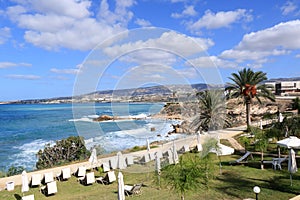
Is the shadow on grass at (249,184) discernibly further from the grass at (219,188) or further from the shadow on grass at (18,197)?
the shadow on grass at (18,197)

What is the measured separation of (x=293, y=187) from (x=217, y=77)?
5011 millimetres

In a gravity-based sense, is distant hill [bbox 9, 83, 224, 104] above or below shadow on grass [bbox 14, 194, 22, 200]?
above

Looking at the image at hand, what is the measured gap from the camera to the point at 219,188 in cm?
888

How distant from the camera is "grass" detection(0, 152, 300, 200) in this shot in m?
8.16

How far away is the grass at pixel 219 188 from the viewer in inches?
321

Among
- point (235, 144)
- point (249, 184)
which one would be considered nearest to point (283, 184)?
point (249, 184)

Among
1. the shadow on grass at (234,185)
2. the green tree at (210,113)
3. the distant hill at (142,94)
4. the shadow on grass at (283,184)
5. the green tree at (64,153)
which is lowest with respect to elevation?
the green tree at (64,153)

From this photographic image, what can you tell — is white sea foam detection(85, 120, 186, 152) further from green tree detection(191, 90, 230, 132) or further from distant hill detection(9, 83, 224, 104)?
A: distant hill detection(9, 83, 224, 104)

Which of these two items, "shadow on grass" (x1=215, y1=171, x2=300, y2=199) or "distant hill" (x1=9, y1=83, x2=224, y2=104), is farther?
"distant hill" (x1=9, y1=83, x2=224, y2=104)

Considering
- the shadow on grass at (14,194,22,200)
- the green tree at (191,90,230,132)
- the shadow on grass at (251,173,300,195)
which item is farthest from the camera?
the green tree at (191,90,230,132)

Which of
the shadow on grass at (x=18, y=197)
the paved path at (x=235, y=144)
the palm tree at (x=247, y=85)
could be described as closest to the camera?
the shadow on grass at (x=18, y=197)

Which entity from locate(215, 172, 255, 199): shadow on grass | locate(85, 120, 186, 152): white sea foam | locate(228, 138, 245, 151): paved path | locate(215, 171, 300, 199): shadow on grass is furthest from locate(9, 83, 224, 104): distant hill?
locate(228, 138, 245, 151): paved path

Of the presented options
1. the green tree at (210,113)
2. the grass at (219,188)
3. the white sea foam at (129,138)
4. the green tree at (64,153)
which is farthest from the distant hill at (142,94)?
the green tree at (210,113)

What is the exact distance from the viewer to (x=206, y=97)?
21.2 m
